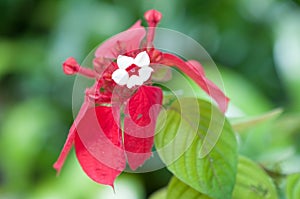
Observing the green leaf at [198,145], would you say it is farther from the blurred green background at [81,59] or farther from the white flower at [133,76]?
the blurred green background at [81,59]

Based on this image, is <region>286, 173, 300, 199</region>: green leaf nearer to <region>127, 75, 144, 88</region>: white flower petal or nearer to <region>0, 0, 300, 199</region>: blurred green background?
<region>127, 75, 144, 88</region>: white flower petal

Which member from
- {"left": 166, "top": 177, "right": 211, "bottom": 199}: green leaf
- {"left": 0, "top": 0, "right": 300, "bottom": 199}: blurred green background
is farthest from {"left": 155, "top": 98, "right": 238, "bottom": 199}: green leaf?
{"left": 0, "top": 0, "right": 300, "bottom": 199}: blurred green background

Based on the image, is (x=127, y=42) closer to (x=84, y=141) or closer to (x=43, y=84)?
(x=84, y=141)

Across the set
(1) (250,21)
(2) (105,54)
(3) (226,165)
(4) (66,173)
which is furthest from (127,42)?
(1) (250,21)

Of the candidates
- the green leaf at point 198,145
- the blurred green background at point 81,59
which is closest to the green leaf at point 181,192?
the green leaf at point 198,145

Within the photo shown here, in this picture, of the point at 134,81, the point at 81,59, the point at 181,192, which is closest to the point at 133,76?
the point at 134,81

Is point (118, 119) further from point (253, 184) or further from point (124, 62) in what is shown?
point (253, 184)
